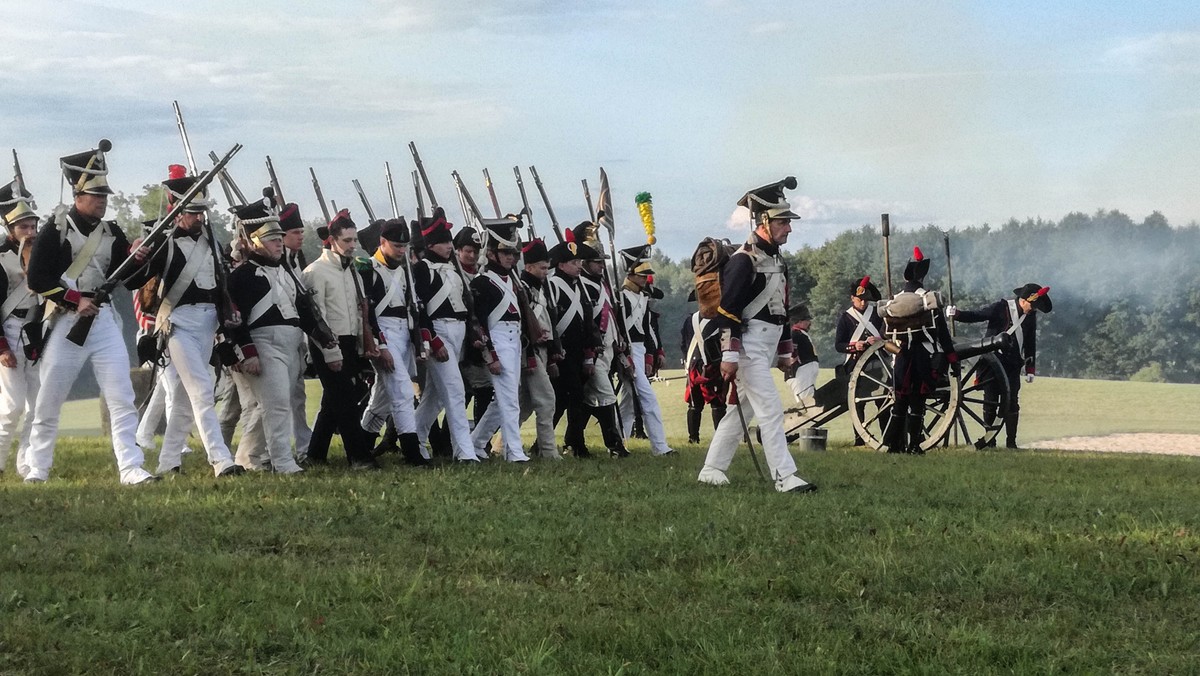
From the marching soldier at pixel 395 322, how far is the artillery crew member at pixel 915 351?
4.96 meters

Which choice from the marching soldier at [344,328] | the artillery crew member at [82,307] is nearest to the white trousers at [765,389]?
the marching soldier at [344,328]

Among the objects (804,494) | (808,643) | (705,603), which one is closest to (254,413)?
(804,494)

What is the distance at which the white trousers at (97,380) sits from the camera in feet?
31.3

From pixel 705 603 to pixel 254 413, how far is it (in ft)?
17.8

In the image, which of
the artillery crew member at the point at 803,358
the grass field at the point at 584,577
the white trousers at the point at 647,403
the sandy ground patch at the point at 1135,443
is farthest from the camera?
the sandy ground patch at the point at 1135,443

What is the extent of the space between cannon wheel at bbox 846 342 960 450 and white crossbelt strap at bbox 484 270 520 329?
4.49 meters

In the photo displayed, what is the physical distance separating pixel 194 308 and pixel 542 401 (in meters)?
3.31

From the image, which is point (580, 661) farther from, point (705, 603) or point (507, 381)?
point (507, 381)

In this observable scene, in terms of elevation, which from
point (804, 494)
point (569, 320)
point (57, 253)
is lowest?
point (804, 494)

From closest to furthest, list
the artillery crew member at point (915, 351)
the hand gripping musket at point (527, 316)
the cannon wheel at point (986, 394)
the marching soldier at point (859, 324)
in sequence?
1. the hand gripping musket at point (527, 316)
2. the artillery crew member at point (915, 351)
3. the cannon wheel at point (986, 394)
4. the marching soldier at point (859, 324)

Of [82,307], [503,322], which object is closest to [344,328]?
[503,322]

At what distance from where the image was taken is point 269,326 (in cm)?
1039

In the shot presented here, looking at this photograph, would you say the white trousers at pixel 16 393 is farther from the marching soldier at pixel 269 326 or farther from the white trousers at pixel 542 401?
the white trousers at pixel 542 401

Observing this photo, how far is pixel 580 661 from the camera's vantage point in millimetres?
5223
